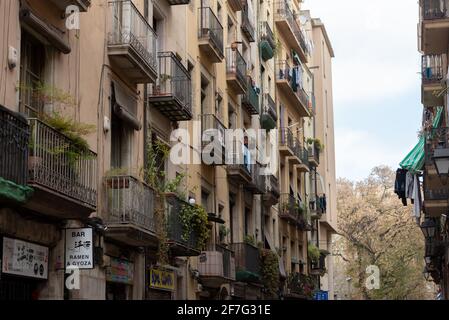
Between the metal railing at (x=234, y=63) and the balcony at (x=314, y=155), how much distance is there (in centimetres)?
1573

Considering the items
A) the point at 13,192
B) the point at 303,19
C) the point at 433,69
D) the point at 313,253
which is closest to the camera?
the point at 13,192

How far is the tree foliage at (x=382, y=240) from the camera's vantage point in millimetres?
51656

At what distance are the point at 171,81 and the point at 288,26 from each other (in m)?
19.5

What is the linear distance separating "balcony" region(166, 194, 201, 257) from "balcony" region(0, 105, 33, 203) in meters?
7.11

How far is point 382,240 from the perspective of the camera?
52.5 meters

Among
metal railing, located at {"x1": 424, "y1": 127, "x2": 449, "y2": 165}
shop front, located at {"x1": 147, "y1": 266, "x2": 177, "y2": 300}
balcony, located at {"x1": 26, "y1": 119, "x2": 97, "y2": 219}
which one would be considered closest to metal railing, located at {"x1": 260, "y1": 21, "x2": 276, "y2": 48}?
metal railing, located at {"x1": 424, "y1": 127, "x2": 449, "y2": 165}

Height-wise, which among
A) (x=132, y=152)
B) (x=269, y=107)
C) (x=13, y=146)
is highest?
(x=269, y=107)

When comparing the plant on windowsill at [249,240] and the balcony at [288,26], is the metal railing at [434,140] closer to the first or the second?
the plant on windowsill at [249,240]

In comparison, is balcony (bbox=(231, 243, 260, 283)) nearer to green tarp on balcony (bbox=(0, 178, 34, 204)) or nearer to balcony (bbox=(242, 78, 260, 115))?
balcony (bbox=(242, 78, 260, 115))

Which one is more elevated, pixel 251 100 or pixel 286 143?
pixel 251 100

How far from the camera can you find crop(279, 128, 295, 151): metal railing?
36.8 metres

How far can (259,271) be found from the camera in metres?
28.9

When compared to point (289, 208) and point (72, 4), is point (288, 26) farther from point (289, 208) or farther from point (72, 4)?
point (72, 4)

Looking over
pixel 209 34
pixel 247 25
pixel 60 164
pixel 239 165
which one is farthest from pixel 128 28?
pixel 247 25
